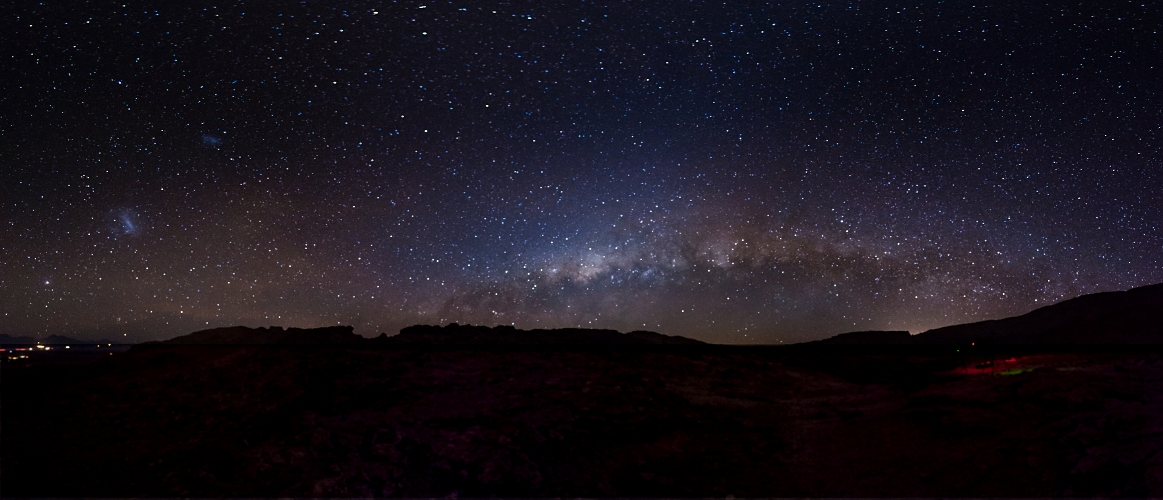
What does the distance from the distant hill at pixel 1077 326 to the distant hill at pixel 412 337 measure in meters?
22.1

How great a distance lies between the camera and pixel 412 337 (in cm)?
2945

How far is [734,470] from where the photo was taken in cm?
1202

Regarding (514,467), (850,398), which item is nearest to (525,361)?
(514,467)

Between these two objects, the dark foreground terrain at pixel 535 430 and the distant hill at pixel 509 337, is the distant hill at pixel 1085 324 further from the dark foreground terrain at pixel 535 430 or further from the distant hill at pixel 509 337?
the distant hill at pixel 509 337

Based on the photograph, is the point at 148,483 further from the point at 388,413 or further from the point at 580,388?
the point at 580,388

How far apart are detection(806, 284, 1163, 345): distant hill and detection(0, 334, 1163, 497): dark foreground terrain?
12276 mm

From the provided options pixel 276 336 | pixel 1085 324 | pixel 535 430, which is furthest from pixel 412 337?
pixel 1085 324

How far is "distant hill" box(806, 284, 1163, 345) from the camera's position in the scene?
40.0m

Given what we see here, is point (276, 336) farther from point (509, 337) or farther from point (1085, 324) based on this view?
point (1085, 324)

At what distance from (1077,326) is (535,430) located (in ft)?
175

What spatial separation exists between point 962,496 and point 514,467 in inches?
321

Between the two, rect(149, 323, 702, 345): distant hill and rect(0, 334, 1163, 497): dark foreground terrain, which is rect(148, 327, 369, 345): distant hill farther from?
rect(0, 334, 1163, 497): dark foreground terrain

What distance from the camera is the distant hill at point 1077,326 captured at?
40.0 metres

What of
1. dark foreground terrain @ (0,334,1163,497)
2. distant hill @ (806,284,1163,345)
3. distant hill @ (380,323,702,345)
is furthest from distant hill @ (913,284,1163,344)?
distant hill @ (380,323,702,345)
